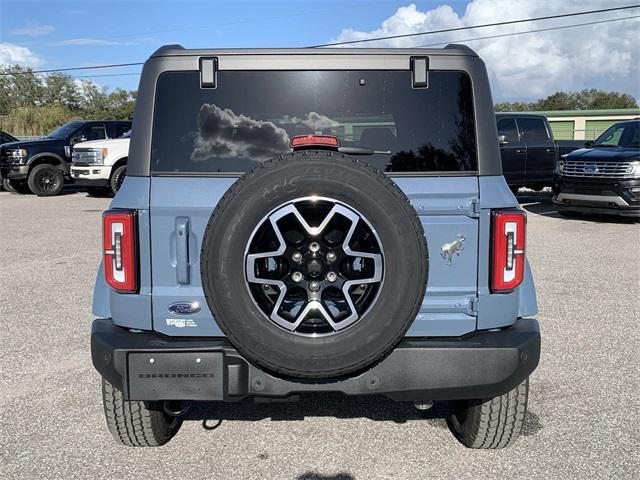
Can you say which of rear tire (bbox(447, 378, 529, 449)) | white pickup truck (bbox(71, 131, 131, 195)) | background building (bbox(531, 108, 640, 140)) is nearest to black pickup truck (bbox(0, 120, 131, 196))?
white pickup truck (bbox(71, 131, 131, 195))

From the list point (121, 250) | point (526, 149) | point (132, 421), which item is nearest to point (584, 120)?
point (526, 149)

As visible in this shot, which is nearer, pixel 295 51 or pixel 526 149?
pixel 295 51

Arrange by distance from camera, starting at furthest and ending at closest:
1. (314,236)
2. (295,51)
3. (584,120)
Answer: (584,120) → (295,51) → (314,236)

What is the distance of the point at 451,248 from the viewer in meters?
2.83

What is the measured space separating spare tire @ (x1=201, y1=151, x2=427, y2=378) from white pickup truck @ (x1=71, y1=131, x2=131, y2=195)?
45.0 ft

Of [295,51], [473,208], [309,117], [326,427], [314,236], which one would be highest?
[295,51]

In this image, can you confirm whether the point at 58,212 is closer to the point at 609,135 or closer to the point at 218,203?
the point at 609,135

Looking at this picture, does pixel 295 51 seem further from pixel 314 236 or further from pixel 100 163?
pixel 100 163

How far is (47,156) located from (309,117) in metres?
15.7

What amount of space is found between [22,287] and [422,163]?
5.71 meters

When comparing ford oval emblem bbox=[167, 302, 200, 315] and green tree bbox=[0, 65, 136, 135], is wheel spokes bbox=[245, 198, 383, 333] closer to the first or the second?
ford oval emblem bbox=[167, 302, 200, 315]

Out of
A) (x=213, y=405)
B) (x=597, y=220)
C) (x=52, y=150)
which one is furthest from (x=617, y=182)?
(x=52, y=150)

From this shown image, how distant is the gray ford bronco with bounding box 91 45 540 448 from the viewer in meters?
2.54

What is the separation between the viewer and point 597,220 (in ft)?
40.2
